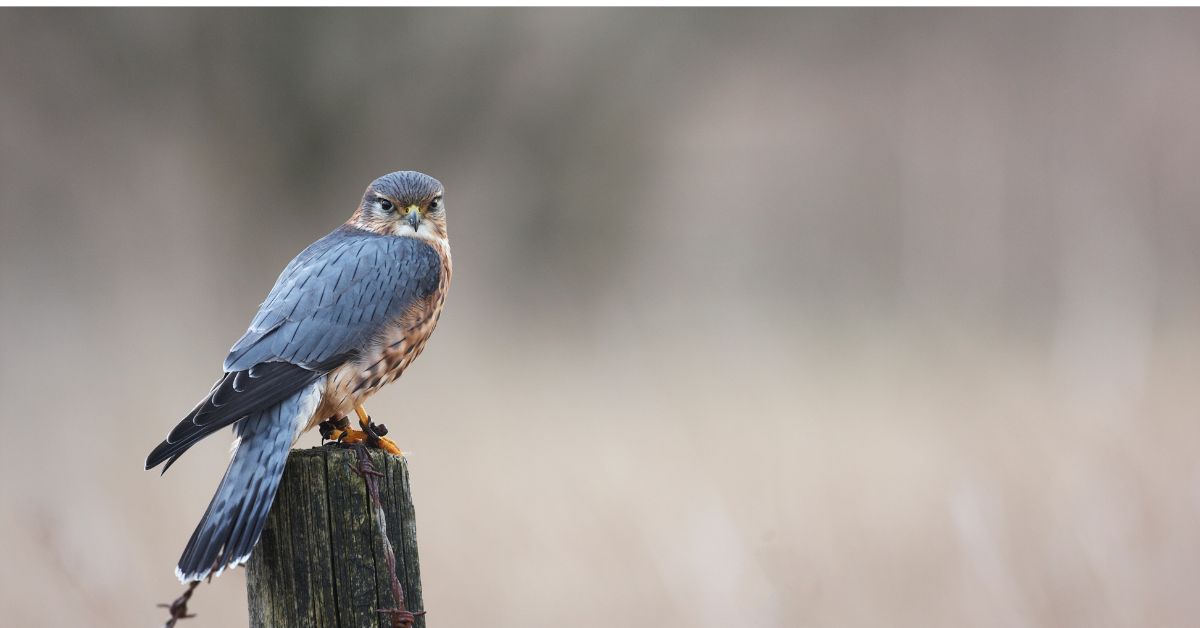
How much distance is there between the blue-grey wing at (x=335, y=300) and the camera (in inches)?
90.7

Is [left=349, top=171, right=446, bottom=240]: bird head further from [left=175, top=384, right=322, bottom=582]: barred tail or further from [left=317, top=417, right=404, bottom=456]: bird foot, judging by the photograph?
[left=175, top=384, right=322, bottom=582]: barred tail

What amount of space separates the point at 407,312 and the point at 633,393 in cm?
248

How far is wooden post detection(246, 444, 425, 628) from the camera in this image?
1810 millimetres

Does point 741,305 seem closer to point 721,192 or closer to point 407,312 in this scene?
point 721,192

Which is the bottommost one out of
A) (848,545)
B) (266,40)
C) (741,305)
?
(848,545)

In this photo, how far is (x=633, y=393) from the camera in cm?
493

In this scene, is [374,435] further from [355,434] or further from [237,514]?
[237,514]

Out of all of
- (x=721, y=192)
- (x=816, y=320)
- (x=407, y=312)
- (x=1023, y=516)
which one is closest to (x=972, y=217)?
(x=816, y=320)

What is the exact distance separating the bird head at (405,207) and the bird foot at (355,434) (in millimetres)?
597

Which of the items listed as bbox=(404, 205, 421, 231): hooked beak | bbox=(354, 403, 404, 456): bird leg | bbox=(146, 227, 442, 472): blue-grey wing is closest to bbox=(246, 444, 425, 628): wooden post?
bbox=(146, 227, 442, 472): blue-grey wing

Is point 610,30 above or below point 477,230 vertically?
above

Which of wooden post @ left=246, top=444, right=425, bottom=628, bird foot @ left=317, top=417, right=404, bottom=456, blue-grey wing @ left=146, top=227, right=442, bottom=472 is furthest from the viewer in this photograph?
bird foot @ left=317, top=417, right=404, bottom=456

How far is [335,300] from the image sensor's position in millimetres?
2414

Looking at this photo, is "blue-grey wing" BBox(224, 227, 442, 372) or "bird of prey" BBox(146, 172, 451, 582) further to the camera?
"blue-grey wing" BBox(224, 227, 442, 372)
